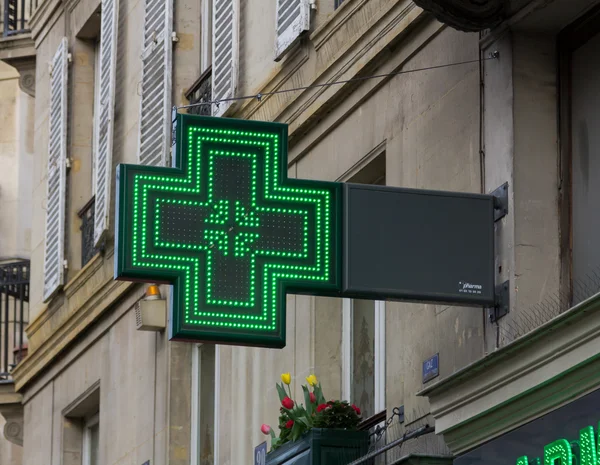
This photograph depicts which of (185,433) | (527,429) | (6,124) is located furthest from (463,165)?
(6,124)

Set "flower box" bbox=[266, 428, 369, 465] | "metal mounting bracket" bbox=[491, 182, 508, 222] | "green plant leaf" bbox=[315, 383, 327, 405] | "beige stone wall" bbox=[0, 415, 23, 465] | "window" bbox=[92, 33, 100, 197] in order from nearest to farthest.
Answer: "metal mounting bracket" bbox=[491, 182, 508, 222]
"flower box" bbox=[266, 428, 369, 465]
"green plant leaf" bbox=[315, 383, 327, 405]
"window" bbox=[92, 33, 100, 197]
"beige stone wall" bbox=[0, 415, 23, 465]

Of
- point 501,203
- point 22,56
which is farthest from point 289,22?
point 22,56

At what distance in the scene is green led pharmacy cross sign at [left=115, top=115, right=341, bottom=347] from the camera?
11047 millimetres

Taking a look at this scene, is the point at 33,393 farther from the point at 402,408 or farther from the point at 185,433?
the point at 402,408

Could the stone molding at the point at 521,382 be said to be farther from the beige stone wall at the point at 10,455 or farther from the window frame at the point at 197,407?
the beige stone wall at the point at 10,455

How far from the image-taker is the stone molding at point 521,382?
971 centimetres

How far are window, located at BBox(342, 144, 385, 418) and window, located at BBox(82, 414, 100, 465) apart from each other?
22.6 feet

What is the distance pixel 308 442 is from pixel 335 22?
3518 mm

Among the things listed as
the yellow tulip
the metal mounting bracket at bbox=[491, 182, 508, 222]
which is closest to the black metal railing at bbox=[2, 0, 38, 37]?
the yellow tulip

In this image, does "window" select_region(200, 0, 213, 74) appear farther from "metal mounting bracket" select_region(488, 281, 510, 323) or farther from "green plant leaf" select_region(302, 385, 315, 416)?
"metal mounting bracket" select_region(488, 281, 510, 323)

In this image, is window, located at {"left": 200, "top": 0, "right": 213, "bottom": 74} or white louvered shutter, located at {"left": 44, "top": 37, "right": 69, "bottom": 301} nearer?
Result: window, located at {"left": 200, "top": 0, "right": 213, "bottom": 74}

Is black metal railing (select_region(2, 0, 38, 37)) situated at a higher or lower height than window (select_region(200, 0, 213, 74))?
higher

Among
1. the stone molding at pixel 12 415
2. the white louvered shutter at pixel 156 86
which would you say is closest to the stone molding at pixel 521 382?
the white louvered shutter at pixel 156 86

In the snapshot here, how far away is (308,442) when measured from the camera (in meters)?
12.9
